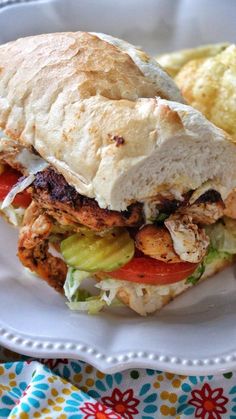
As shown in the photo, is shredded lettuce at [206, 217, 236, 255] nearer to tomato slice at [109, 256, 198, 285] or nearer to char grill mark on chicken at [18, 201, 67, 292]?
tomato slice at [109, 256, 198, 285]

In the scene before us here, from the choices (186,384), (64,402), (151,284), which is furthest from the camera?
(151,284)

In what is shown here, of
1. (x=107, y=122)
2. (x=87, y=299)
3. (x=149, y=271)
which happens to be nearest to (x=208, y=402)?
(x=149, y=271)

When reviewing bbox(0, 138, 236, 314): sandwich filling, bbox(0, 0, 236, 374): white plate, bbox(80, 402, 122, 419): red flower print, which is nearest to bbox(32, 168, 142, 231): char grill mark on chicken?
bbox(0, 138, 236, 314): sandwich filling

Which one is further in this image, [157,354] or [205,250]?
[205,250]

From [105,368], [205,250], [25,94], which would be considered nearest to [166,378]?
[105,368]

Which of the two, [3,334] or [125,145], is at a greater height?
[125,145]

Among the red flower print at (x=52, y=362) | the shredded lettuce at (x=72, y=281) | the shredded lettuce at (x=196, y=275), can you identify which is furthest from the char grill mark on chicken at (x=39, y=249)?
the shredded lettuce at (x=196, y=275)

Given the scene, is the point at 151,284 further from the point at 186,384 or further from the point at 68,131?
the point at 68,131

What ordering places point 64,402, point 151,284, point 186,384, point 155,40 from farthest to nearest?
1. point 155,40
2. point 151,284
3. point 186,384
4. point 64,402
